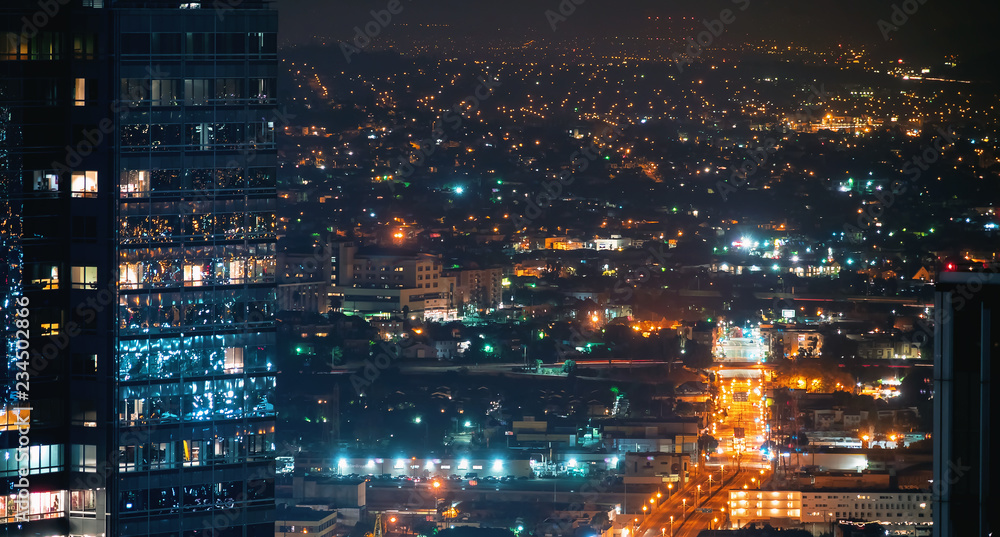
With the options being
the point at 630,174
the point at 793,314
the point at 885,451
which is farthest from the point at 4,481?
the point at 630,174

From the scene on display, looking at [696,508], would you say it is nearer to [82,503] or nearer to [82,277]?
[82,503]

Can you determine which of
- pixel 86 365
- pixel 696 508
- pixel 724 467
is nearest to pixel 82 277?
pixel 86 365

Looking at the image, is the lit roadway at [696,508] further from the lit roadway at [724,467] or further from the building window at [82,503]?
the building window at [82,503]

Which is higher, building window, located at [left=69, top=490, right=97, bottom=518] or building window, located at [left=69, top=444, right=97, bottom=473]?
building window, located at [left=69, top=444, right=97, bottom=473]

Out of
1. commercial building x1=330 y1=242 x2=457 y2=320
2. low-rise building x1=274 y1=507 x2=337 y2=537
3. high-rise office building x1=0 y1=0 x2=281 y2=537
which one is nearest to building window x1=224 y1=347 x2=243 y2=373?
high-rise office building x1=0 y1=0 x2=281 y2=537

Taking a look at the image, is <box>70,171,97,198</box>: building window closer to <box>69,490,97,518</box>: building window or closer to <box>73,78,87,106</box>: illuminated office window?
<box>73,78,87,106</box>: illuminated office window

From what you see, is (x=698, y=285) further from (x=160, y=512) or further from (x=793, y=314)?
(x=160, y=512)

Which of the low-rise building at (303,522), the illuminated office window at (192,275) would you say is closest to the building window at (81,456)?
the illuminated office window at (192,275)
